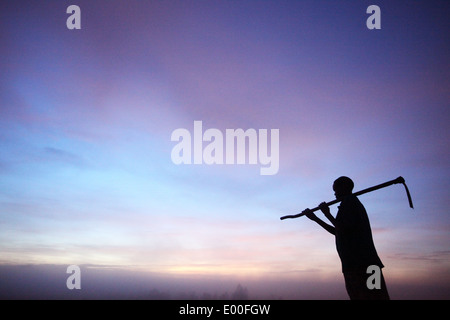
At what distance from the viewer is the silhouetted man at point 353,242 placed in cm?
369

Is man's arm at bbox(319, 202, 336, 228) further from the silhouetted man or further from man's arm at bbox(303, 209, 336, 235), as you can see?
man's arm at bbox(303, 209, 336, 235)

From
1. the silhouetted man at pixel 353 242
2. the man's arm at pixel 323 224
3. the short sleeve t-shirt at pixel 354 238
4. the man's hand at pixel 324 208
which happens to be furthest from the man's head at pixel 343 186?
the man's arm at pixel 323 224

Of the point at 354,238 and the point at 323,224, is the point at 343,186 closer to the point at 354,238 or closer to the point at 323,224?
the point at 323,224

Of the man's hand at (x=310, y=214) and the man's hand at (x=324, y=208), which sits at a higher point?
the man's hand at (x=324, y=208)

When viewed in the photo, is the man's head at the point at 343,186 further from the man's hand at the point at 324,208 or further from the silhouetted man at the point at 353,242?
the man's hand at the point at 324,208

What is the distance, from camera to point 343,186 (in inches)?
167

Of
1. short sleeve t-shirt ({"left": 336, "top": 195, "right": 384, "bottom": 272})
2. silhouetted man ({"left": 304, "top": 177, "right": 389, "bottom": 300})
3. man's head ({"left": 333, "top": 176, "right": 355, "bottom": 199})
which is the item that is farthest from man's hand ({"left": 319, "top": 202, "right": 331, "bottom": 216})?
man's head ({"left": 333, "top": 176, "right": 355, "bottom": 199})

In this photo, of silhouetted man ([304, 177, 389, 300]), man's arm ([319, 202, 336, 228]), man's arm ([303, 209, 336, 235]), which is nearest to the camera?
silhouetted man ([304, 177, 389, 300])

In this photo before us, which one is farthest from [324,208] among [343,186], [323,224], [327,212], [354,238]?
[354,238]

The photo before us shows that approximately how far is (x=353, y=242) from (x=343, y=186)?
0.82 meters

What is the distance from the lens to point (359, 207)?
13.1ft

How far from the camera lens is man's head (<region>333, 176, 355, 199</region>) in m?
4.22
